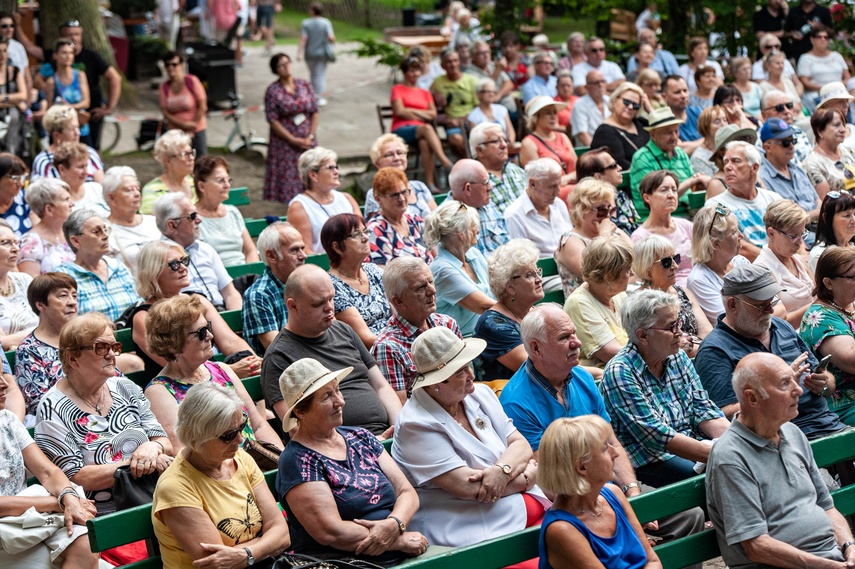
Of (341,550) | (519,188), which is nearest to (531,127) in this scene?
(519,188)

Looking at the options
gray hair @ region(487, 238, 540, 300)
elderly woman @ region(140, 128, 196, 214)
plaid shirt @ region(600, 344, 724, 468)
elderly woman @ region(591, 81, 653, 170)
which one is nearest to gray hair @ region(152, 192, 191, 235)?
elderly woman @ region(140, 128, 196, 214)

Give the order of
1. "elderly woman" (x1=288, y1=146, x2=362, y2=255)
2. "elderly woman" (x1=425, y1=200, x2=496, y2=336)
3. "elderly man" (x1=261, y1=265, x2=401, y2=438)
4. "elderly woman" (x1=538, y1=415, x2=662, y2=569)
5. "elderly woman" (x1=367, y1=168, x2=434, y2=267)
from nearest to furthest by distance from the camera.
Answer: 1. "elderly woman" (x1=538, y1=415, x2=662, y2=569)
2. "elderly man" (x1=261, y1=265, x2=401, y2=438)
3. "elderly woman" (x1=425, y1=200, x2=496, y2=336)
4. "elderly woman" (x1=367, y1=168, x2=434, y2=267)
5. "elderly woman" (x1=288, y1=146, x2=362, y2=255)

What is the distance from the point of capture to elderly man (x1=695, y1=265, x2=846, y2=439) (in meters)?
4.88

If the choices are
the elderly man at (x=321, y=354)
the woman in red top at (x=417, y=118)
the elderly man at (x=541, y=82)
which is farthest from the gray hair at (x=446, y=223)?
the elderly man at (x=541, y=82)

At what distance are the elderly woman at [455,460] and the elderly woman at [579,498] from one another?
0.39 m

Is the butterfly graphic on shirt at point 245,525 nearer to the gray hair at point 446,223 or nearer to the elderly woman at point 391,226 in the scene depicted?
the gray hair at point 446,223

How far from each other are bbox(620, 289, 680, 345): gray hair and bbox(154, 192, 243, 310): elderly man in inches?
102

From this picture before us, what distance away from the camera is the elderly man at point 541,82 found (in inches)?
460

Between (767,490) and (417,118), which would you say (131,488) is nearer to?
(767,490)

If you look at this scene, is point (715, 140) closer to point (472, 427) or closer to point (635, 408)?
point (635, 408)

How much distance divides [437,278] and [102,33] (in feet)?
30.3

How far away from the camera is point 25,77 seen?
10.4m

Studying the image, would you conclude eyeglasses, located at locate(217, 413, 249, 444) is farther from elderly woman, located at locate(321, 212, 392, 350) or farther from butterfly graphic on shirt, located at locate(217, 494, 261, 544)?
elderly woman, located at locate(321, 212, 392, 350)

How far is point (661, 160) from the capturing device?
8258mm
